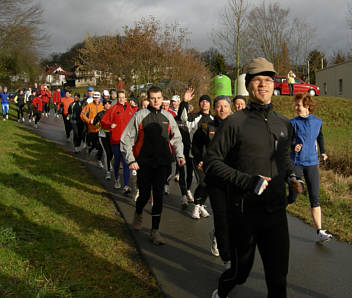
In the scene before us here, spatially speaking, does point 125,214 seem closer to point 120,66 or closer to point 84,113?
point 84,113

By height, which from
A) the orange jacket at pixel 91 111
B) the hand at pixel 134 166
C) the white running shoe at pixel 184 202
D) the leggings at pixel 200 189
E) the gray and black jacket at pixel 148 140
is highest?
the orange jacket at pixel 91 111

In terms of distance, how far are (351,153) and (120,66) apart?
13.5 meters

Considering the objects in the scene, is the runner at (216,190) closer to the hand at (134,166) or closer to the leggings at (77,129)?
the hand at (134,166)

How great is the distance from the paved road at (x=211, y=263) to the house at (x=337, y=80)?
37.9m

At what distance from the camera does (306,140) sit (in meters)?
5.10

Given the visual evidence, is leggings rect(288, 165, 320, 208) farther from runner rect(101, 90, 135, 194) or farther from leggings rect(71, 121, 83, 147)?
leggings rect(71, 121, 83, 147)

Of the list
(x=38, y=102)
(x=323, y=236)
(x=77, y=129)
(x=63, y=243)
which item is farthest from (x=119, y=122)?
(x=38, y=102)

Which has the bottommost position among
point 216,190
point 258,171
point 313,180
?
point 313,180

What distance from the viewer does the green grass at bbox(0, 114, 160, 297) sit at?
372 cm

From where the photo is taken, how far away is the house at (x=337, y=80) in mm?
38938

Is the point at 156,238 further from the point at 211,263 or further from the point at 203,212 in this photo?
the point at 203,212

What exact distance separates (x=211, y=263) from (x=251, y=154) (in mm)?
Result: 2232

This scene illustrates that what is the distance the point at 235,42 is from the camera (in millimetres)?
26766

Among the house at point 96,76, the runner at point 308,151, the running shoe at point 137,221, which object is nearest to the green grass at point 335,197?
the runner at point 308,151
